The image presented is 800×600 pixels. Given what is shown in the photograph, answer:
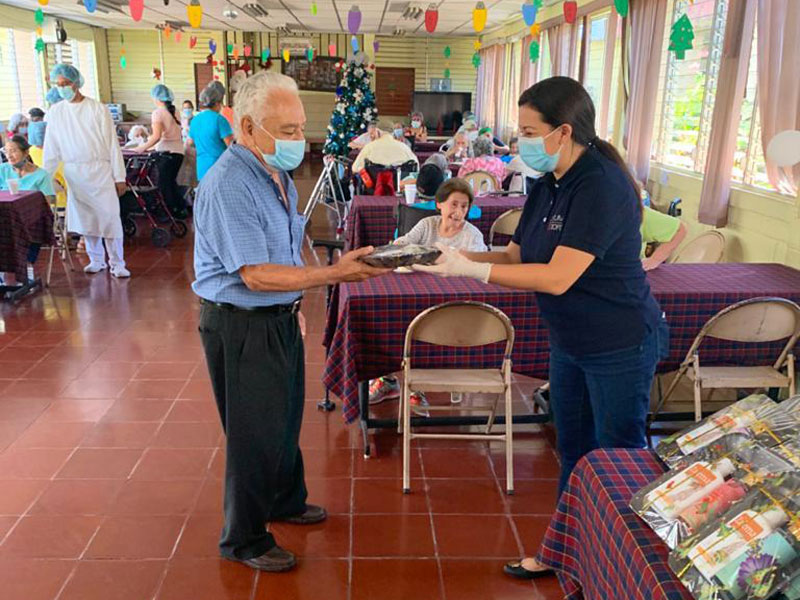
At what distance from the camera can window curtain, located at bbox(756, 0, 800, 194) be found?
12.3ft

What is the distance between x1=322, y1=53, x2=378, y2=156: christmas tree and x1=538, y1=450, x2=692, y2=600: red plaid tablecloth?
399 inches

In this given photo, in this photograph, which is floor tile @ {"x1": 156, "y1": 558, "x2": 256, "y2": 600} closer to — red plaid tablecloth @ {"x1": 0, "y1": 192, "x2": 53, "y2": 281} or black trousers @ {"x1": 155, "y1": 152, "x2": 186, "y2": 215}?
red plaid tablecloth @ {"x1": 0, "y1": 192, "x2": 53, "y2": 281}

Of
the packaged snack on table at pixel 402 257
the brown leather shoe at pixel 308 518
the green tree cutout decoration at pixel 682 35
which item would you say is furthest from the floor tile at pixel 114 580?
the green tree cutout decoration at pixel 682 35

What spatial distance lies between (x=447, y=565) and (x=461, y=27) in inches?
500

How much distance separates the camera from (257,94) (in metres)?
1.85

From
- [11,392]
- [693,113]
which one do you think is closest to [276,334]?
[11,392]

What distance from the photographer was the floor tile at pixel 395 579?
85.2 inches

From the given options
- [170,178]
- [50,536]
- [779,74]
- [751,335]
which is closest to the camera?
[50,536]

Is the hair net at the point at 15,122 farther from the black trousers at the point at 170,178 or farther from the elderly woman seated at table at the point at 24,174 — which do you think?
the elderly woman seated at table at the point at 24,174

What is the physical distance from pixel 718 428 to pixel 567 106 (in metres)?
0.84

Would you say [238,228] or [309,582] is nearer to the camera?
[238,228]

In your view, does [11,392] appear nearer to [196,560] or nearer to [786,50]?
[196,560]

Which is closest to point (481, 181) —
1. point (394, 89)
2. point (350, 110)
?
point (350, 110)

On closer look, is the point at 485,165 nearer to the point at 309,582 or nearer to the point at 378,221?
the point at 378,221
